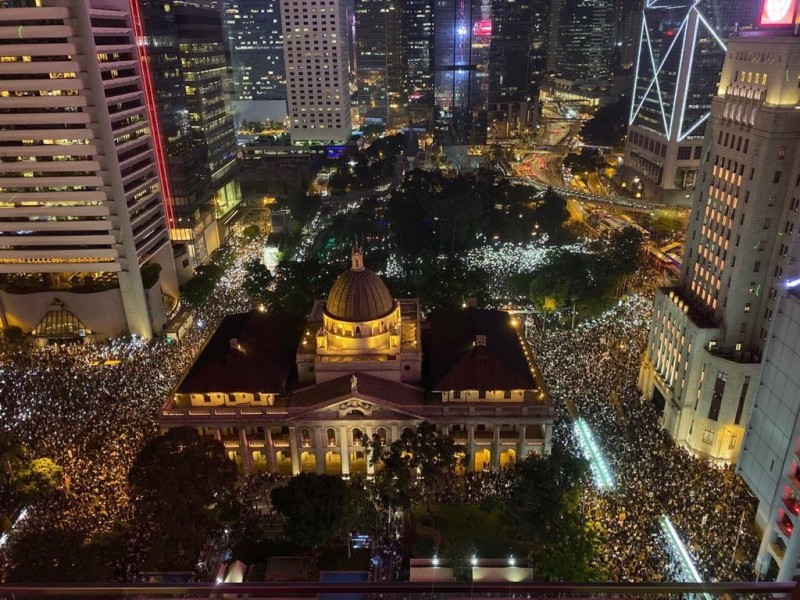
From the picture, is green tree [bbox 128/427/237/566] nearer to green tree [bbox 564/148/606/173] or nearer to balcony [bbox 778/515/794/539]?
balcony [bbox 778/515/794/539]

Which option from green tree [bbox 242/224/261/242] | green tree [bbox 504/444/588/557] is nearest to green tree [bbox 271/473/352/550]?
green tree [bbox 504/444/588/557]

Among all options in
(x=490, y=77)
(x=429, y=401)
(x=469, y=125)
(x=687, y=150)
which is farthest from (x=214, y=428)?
(x=490, y=77)

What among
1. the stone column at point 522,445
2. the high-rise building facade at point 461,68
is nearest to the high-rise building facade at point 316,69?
the high-rise building facade at point 461,68

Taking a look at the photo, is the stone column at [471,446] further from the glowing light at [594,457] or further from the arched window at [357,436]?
the arched window at [357,436]

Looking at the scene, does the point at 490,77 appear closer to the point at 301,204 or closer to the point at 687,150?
the point at 687,150

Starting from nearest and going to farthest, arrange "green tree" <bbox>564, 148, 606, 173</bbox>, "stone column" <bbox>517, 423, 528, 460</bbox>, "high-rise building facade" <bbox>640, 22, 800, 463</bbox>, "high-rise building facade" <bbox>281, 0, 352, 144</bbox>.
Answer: "high-rise building facade" <bbox>640, 22, 800, 463</bbox> → "stone column" <bbox>517, 423, 528, 460</bbox> → "green tree" <bbox>564, 148, 606, 173</bbox> → "high-rise building facade" <bbox>281, 0, 352, 144</bbox>

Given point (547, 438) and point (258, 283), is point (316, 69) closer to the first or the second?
point (258, 283)
